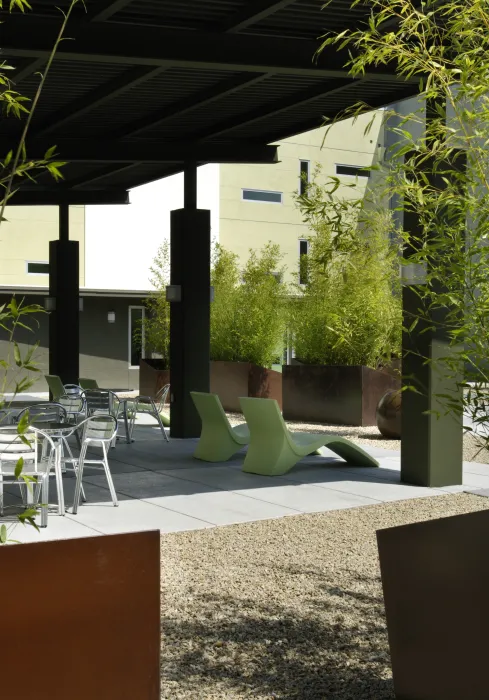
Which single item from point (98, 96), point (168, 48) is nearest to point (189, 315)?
point (98, 96)

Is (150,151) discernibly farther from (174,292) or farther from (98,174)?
(98,174)

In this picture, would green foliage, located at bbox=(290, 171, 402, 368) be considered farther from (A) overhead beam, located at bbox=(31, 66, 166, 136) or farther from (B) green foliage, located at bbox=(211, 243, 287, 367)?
(A) overhead beam, located at bbox=(31, 66, 166, 136)

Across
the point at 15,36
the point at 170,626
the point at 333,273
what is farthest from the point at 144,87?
the point at 333,273

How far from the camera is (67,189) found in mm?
15734

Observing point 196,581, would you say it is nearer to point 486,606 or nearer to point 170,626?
point 170,626

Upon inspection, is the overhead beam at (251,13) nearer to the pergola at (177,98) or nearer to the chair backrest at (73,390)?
the pergola at (177,98)

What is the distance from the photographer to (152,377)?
1869 cm

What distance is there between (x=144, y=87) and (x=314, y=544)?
5.04 metres

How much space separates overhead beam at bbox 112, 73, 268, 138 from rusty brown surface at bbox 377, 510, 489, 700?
19.8 ft

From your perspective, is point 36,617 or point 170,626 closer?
point 36,617

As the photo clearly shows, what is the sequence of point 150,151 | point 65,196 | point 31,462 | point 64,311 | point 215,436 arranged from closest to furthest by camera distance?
point 31,462 → point 215,436 → point 150,151 → point 65,196 → point 64,311

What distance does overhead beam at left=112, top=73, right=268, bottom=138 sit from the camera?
29.2 ft

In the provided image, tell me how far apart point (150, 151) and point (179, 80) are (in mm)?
2970

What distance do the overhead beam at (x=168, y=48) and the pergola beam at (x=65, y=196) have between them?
8.69 meters
